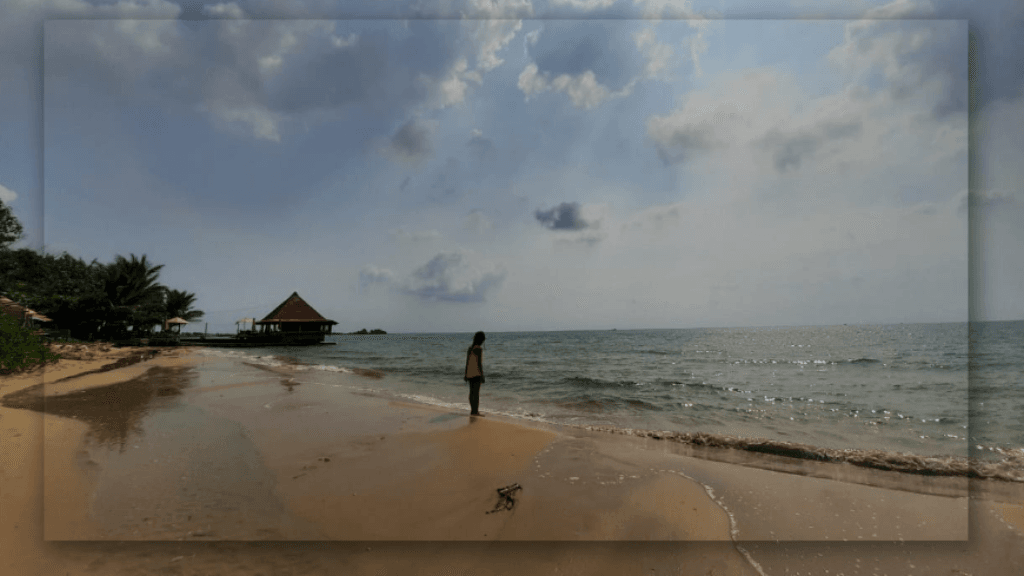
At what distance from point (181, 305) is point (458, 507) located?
5866 cm

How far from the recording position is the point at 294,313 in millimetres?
44062

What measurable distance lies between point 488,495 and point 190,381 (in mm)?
13724

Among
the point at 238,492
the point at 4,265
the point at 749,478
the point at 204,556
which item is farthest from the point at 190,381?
the point at 4,265

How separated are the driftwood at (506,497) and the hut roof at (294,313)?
4544 cm

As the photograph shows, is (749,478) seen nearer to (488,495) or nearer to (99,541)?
(488,495)

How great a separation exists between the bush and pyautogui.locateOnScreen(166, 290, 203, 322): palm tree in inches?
1662

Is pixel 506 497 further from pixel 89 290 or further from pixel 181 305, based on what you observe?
pixel 181 305

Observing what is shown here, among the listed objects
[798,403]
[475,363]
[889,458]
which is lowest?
[798,403]

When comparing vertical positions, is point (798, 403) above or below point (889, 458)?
below

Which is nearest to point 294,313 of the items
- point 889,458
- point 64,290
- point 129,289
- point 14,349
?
point 129,289

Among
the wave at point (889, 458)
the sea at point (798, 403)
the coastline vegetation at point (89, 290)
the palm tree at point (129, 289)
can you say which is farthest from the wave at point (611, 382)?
the palm tree at point (129, 289)

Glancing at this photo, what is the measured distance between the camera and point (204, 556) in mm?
2861

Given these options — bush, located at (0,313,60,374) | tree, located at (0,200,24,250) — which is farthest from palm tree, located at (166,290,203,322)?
bush, located at (0,313,60,374)

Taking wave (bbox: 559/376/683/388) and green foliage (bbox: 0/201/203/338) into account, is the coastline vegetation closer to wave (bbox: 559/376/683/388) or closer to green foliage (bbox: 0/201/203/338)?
green foliage (bbox: 0/201/203/338)
